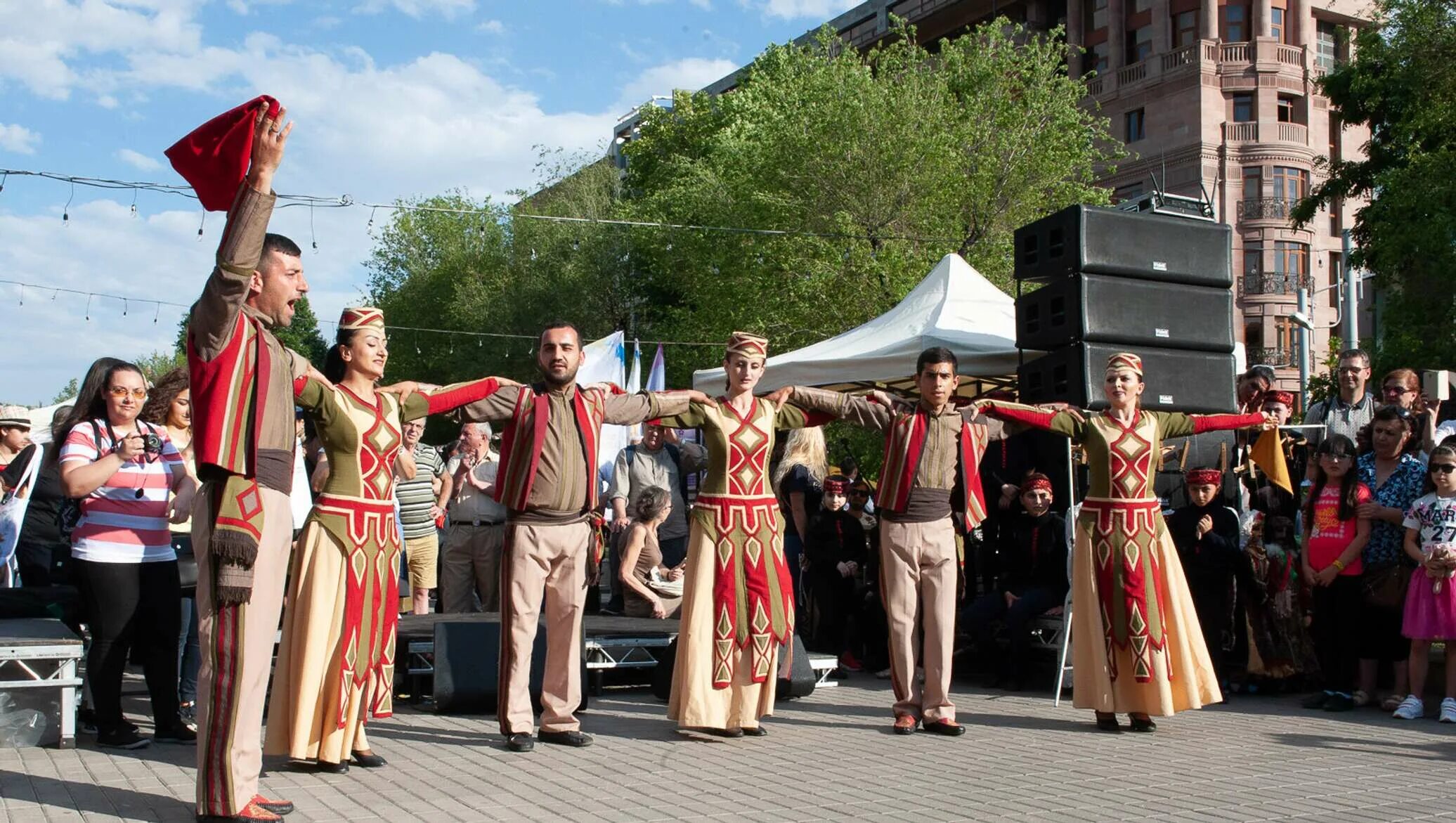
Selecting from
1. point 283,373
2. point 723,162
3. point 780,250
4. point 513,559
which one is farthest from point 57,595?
point 723,162

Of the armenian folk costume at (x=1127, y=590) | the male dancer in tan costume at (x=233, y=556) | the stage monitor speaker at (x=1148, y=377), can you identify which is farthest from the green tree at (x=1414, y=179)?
the male dancer in tan costume at (x=233, y=556)

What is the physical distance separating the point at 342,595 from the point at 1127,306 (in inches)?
221

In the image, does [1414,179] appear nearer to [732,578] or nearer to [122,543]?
[732,578]

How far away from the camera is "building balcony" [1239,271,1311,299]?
1668 inches

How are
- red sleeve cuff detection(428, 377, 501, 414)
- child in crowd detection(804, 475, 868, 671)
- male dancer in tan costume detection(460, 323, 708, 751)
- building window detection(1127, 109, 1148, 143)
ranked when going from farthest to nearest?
building window detection(1127, 109, 1148, 143) → child in crowd detection(804, 475, 868, 671) → male dancer in tan costume detection(460, 323, 708, 751) → red sleeve cuff detection(428, 377, 501, 414)

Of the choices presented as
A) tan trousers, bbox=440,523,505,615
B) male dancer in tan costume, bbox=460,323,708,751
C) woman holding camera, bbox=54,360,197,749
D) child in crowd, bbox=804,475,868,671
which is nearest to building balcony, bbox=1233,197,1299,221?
child in crowd, bbox=804,475,868,671

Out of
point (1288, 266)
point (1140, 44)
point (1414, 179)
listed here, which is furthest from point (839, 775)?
point (1140, 44)

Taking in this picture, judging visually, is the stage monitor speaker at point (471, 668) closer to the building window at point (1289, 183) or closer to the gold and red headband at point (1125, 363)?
the gold and red headband at point (1125, 363)

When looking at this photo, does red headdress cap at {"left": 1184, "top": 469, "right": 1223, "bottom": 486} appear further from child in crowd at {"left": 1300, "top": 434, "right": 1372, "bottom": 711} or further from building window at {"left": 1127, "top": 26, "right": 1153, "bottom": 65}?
building window at {"left": 1127, "top": 26, "right": 1153, "bottom": 65}

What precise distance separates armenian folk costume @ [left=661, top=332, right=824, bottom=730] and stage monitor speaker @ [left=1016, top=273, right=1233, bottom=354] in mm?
2786

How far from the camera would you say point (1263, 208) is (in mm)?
41969

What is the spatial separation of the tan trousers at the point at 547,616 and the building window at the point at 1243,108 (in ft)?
131

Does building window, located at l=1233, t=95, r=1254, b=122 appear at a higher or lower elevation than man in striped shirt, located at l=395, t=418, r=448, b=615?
higher

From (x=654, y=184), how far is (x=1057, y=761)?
1467 inches
